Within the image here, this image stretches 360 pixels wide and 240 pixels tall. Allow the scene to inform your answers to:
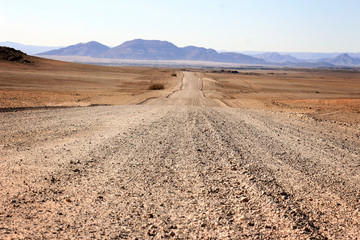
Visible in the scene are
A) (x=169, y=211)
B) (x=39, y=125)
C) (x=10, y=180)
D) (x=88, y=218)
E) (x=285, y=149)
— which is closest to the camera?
(x=88, y=218)

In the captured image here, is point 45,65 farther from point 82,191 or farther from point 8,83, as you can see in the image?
point 82,191

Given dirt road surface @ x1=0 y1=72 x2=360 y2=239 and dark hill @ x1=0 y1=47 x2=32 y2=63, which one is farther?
dark hill @ x1=0 y1=47 x2=32 y2=63

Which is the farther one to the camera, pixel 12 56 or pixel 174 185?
pixel 12 56

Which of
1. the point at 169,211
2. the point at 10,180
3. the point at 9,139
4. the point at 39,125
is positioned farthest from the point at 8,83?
the point at 169,211

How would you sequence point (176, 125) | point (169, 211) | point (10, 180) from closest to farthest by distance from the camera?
point (169, 211) → point (10, 180) → point (176, 125)

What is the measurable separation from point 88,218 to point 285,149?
678 cm

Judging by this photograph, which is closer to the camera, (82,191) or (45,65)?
(82,191)

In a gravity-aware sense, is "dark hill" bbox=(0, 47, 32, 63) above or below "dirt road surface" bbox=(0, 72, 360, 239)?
above

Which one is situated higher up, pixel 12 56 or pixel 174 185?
pixel 12 56

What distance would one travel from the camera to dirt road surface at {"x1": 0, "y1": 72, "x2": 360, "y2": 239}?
202 inches

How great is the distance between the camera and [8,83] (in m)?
38.3

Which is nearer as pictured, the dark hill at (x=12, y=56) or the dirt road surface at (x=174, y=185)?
the dirt road surface at (x=174, y=185)

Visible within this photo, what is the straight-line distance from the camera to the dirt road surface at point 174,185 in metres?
5.12

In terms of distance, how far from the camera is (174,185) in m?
6.88
